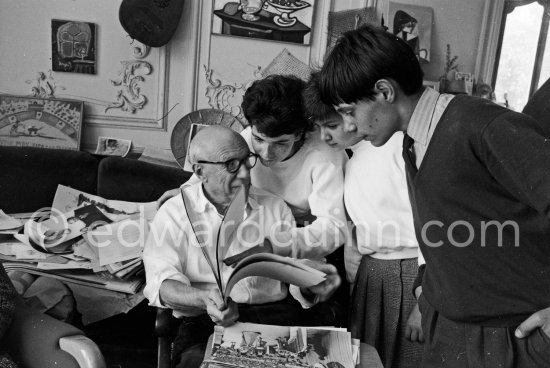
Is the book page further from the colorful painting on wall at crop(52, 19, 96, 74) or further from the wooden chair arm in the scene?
the colorful painting on wall at crop(52, 19, 96, 74)

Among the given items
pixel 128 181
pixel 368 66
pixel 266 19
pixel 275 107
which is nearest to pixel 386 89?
pixel 368 66

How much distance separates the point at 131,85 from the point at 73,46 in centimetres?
37

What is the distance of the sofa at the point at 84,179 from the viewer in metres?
2.49

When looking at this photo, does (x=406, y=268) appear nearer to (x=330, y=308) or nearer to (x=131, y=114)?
(x=330, y=308)

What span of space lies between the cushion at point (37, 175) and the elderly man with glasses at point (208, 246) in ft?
2.95

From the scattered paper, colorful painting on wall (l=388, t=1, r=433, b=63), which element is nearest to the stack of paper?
the scattered paper

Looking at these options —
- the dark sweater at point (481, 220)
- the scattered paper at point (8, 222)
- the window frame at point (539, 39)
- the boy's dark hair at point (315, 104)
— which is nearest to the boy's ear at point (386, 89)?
the dark sweater at point (481, 220)

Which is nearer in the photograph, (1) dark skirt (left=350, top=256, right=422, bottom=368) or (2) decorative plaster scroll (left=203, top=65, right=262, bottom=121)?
(1) dark skirt (left=350, top=256, right=422, bottom=368)

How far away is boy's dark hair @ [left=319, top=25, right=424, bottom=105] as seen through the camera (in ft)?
3.62

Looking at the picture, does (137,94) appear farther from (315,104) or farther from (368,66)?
(368,66)

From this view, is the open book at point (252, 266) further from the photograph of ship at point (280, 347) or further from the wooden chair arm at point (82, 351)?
the wooden chair arm at point (82, 351)

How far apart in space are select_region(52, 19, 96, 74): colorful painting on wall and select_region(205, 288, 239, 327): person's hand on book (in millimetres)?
2060

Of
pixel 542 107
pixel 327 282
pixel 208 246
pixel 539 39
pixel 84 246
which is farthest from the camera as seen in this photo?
pixel 539 39

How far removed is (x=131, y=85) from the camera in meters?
3.06
